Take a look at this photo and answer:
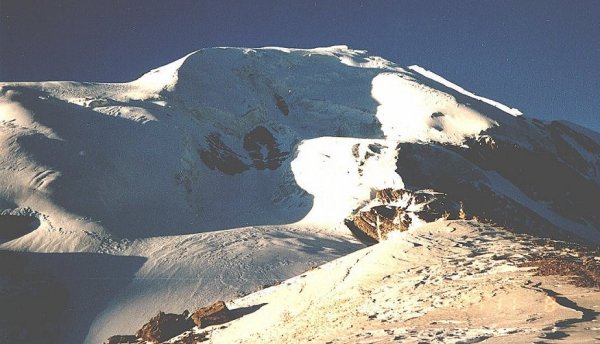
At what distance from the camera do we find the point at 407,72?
7894 centimetres

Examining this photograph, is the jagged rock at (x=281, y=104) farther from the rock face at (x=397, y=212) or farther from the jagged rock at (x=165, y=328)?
the jagged rock at (x=165, y=328)

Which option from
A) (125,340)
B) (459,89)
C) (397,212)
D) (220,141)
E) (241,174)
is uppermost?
(459,89)

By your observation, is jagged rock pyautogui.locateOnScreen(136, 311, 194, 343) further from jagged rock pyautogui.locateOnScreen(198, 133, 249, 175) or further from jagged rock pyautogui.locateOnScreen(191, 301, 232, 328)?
jagged rock pyautogui.locateOnScreen(198, 133, 249, 175)

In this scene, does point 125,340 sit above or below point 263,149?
below

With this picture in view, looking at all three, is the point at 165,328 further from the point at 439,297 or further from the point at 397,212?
the point at 397,212

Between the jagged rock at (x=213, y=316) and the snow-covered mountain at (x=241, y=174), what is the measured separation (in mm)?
6826

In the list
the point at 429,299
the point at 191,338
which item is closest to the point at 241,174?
the point at 191,338

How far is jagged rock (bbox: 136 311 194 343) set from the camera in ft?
49.7

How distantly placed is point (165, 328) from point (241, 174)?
112ft

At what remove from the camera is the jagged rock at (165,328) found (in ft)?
49.7

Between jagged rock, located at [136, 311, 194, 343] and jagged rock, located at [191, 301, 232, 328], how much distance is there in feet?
1.32

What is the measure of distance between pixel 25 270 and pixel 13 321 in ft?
15.4

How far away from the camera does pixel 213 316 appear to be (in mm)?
15094

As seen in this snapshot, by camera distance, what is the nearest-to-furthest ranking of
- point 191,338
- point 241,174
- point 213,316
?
point 191,338, point 213,316, point 241,174
